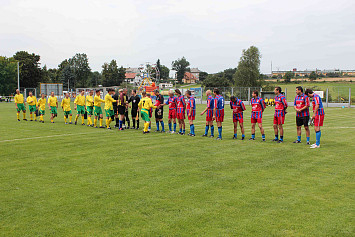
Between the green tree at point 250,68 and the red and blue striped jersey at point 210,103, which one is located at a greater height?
the green tree at point 250,68

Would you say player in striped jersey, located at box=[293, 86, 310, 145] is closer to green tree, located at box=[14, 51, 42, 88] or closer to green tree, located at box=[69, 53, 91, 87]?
green tree, located at box=[14, 51, 42, 88]

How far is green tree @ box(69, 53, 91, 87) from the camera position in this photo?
367 ft

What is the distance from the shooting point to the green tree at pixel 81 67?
11181 cm

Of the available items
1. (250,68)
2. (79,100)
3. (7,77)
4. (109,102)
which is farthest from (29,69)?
(109,102)

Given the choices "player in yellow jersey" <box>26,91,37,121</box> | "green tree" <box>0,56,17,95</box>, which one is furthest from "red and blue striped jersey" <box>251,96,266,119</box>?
"green tree" <box>0,56,17,95</box>

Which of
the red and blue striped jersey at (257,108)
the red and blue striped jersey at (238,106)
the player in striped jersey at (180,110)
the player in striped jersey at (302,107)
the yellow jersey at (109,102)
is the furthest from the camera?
the yellow jersey at (109,102)

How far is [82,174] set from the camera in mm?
7293

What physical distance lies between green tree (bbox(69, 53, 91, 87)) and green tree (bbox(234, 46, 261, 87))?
5839 centimetres

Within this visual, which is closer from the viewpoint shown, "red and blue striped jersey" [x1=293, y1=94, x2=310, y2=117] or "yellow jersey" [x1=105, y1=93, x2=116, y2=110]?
"red and blue striped jersey" [x1=293, y1=94, x2=310, y2=117]

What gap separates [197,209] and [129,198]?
4.43 ft

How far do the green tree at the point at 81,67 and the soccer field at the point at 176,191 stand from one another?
10713cm

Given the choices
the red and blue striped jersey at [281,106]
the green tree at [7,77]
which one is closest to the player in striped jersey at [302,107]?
the red and blue striped jersey at [281,106]

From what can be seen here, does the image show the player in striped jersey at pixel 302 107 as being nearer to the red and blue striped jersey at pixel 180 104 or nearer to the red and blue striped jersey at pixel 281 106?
the red and blue striped jersey at pixel 281 106

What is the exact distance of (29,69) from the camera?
82.1m
